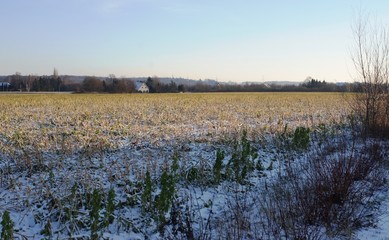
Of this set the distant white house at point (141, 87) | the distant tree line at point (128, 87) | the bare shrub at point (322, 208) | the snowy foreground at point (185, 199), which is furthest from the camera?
the distant white house at point (141, 87)

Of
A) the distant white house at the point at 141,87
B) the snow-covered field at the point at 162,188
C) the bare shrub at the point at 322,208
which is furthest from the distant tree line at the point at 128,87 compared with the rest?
the bare shrub at the point at 322,208

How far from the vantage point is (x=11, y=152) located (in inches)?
292

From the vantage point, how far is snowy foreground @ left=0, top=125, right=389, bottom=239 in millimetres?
4418

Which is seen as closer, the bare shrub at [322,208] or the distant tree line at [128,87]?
the bare shrub at [322,208]

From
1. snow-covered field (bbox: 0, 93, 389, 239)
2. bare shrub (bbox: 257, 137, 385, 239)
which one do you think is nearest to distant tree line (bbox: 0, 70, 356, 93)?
snow-covered field (bbox: 0, 93, 389, 239)

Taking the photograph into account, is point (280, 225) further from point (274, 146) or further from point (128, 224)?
point (274, 146)

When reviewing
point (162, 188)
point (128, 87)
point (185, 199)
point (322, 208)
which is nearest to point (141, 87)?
point (128, 87)

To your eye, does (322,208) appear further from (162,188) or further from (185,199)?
(162,188)

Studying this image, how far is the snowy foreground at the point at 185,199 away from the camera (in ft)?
14.5

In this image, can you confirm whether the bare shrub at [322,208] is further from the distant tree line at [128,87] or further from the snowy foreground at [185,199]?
the distant tree line at [128,87]

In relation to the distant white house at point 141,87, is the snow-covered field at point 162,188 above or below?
below

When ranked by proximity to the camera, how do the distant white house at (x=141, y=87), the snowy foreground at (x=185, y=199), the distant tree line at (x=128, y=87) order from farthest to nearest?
1. the distant white house at (x=141, y=87)
2. the distant tree line at (x=128, y=87)
3. the snowy foreground at (x=185, y=199)

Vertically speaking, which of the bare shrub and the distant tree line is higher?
the distant tree line

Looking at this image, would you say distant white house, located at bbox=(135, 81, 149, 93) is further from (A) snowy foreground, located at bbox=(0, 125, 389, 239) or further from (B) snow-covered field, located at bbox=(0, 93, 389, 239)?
(A) snowy foreground, located at bbox=(0, 125, 389, 239)
